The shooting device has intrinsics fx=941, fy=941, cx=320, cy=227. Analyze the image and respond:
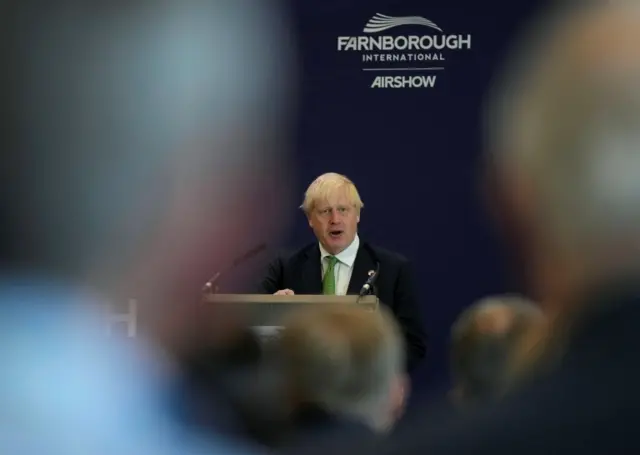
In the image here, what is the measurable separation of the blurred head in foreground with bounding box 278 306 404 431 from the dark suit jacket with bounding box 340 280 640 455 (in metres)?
0.07

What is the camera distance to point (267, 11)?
3490 millimetres

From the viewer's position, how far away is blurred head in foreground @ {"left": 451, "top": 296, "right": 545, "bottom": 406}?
0.35 m

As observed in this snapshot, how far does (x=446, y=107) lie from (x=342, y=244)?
1.04m

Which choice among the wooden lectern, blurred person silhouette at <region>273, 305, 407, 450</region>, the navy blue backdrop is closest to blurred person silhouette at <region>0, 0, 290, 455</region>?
the navy blue backdrop

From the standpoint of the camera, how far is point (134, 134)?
3.64 metres

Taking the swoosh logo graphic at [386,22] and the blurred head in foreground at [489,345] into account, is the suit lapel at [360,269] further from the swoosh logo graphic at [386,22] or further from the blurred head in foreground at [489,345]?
the blurred head in foreground at [489,345]

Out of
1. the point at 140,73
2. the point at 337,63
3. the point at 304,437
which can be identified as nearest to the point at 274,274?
the point at 337,63

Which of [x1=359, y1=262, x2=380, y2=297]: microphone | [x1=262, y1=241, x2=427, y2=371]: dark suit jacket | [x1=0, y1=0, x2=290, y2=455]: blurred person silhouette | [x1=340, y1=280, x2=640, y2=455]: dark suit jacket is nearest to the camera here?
[x1=340, y1=280, x2=640, y2=455]: dark suit jacket

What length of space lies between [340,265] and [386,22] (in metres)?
1.28

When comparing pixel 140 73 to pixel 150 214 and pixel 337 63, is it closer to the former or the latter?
pixel 150 214

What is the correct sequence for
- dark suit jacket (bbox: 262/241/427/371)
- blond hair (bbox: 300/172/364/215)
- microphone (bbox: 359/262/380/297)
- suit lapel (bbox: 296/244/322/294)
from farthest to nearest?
blond hair (bbox: 300/172/364/215), suit lapel (bbox: 296/244/322/294), dark suit jacket (bbox: 262/241/427/371), microphone (bbox: 359/262/380/297)

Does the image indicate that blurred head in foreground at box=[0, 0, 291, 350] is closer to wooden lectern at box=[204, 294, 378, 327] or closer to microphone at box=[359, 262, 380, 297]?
microphone at box=[359, 262, 380, 297]

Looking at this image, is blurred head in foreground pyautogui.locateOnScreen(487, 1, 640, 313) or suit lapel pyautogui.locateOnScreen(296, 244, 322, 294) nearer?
blurred head in foreground pyautogui.locateOnScreen(487, 1, 640, 313)

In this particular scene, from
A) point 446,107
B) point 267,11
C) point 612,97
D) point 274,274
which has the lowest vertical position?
point 274,274
